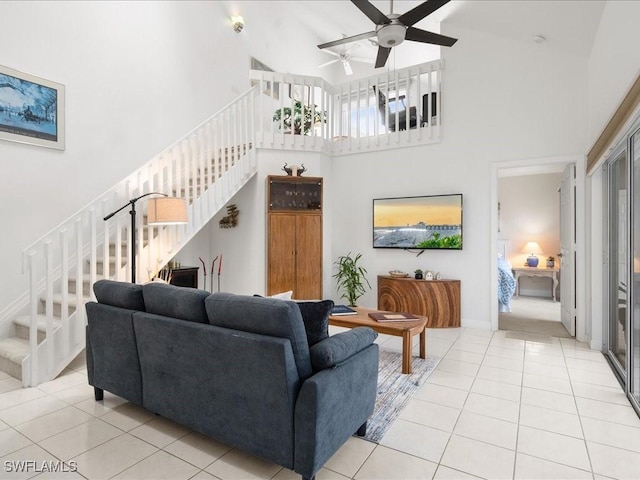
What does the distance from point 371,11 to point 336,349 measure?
3100mm

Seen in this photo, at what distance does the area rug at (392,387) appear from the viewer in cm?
238

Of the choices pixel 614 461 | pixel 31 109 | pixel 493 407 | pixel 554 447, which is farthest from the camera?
pixel 31 109

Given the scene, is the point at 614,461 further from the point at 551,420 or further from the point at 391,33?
the point at 391,33

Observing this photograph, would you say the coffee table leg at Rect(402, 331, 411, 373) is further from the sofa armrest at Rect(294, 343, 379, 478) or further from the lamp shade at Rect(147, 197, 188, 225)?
the lamp shade at Rect(147, 197, 188, 225)

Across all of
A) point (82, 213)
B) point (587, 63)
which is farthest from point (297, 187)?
point (587, 63)

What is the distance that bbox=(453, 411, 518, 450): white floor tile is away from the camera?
2.20 meters

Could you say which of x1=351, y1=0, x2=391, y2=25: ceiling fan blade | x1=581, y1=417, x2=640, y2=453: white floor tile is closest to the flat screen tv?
x1=351, y1=0, x2=391, y2=25: ceiling fan blade

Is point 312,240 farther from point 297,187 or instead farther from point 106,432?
point 106,432

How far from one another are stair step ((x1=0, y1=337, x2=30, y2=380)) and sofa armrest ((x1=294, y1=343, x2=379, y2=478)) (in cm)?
292

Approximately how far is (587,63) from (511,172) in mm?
1536

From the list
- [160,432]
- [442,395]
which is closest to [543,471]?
[442,395]

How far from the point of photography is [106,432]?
2289 mm

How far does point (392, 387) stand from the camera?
2.99 m
